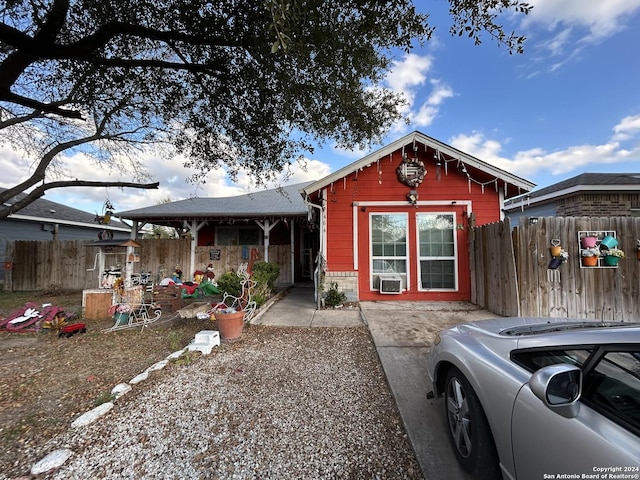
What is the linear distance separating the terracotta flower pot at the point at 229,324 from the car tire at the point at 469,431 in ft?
11.7

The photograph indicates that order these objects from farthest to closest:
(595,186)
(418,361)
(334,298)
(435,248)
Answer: (595,186) < (435,248) < (334,298) < (418,361)

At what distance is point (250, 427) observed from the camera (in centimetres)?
246

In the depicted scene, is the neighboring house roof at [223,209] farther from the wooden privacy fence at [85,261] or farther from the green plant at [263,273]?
the green plant at [263,273]

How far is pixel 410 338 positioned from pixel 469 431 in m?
2.80

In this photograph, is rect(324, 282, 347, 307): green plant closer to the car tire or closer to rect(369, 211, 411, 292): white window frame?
rect(369, 211, 411, 292): white window frame

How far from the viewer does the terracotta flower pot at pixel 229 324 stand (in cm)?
471

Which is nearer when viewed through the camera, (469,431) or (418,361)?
(469,431)

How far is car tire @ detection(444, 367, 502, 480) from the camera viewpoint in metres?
1.73

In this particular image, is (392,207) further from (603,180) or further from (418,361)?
(603,180)

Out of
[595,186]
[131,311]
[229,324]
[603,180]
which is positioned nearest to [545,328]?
[229,324]

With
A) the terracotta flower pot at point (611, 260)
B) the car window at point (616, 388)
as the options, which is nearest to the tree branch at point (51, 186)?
the car window at point (616, 388)

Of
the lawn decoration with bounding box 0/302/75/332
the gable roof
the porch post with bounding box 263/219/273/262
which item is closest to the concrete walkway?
the porch post with bounding box 263/219/273/262

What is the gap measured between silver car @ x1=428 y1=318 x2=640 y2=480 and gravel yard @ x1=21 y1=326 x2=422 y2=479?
0.61m

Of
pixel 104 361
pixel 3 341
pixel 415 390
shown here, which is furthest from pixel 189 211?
pixel 415 390
